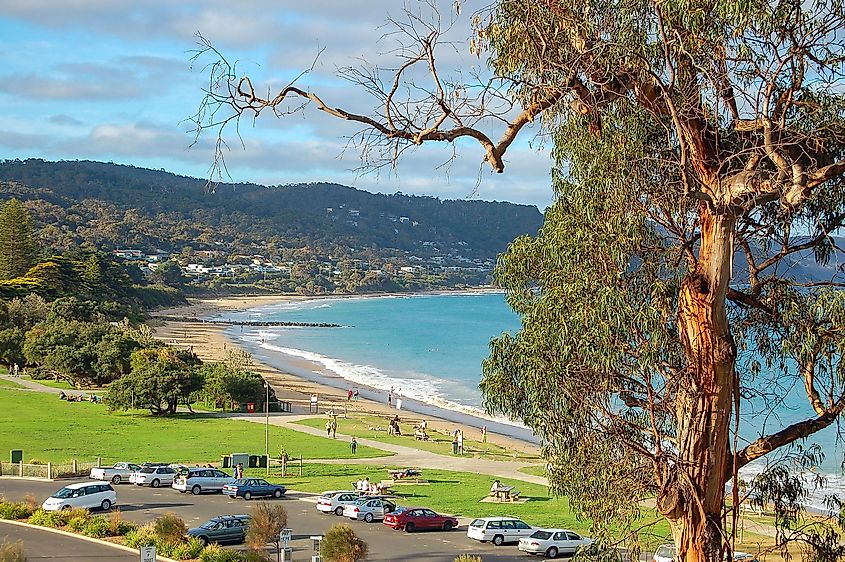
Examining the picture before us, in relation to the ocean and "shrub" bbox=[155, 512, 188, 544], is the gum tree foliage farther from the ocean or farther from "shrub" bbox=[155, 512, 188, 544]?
"shrub" bbox=[155, 512, 188, 544]

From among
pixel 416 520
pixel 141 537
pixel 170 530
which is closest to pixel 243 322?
pixel 416 520

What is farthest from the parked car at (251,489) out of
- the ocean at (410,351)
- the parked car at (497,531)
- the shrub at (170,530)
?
the ocean at (410,351)

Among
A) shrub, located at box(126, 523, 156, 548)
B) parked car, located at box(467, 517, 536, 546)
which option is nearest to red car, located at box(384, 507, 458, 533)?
parked car, located at box(467, 517, 536, 546)

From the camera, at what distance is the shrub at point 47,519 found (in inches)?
888

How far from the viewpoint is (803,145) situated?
9055 millimetres

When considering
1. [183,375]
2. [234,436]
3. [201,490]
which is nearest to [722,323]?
[201,490]

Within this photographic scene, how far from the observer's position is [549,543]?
2312cm

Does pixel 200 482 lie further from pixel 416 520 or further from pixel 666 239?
pixel 666 239

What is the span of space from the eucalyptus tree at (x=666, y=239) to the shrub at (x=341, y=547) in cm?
946

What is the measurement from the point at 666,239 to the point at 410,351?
283ft

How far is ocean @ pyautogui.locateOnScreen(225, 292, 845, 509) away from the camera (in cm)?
4712

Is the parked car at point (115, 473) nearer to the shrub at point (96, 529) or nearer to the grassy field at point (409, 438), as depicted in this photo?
the shrub at point (96, 529)

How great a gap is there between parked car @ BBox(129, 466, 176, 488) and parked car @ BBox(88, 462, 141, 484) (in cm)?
51

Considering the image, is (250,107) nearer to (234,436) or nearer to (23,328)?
(234,436)
